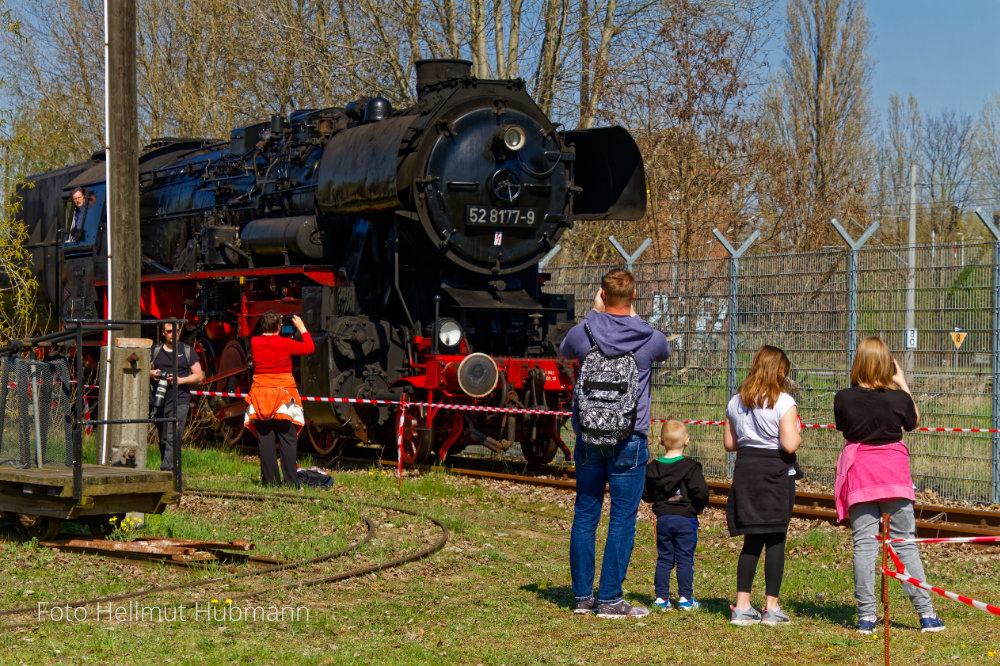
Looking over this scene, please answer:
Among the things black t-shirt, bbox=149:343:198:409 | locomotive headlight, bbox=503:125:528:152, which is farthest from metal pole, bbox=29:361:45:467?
locomotive headlight, bbox=503:125:528:152

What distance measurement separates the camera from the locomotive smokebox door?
563 inches

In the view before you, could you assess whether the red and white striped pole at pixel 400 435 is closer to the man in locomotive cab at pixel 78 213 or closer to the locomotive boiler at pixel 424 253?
the locomotive boiler at pixel 424 253

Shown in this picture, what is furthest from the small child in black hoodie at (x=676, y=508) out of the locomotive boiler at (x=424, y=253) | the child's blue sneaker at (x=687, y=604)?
the locomotive boiler at (x=424, y=253)

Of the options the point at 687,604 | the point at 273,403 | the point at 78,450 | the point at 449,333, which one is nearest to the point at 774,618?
the point at 687,604

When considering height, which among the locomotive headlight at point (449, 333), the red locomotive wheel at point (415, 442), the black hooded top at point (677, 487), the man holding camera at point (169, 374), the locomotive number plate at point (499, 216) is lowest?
the red locomotive wheel at point (415, 442)

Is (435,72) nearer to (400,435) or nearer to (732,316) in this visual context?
(400,435)

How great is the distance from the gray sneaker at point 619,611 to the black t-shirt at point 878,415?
1621 millimetres

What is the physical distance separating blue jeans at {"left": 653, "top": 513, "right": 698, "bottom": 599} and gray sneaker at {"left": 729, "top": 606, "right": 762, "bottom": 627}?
0.48 metres

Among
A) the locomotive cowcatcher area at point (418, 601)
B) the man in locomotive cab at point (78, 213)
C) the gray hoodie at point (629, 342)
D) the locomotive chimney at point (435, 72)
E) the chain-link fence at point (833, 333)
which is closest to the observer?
the locomotive cowcatcher area at point (418, 601)

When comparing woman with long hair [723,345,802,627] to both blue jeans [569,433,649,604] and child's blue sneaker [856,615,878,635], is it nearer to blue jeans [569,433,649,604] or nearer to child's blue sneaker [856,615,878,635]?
child's blue sneaker [856,615,878,635]

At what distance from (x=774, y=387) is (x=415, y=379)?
7.03 m

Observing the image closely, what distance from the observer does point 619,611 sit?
691 centimetres

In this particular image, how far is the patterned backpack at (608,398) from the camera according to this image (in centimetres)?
676

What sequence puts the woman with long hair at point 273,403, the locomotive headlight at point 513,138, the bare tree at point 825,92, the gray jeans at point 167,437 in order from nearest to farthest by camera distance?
the gray jeans at point 167,437
the woman with long hair at point 273,403
the locomotive headlight at point 513,138
the bare tree at point 825,92
